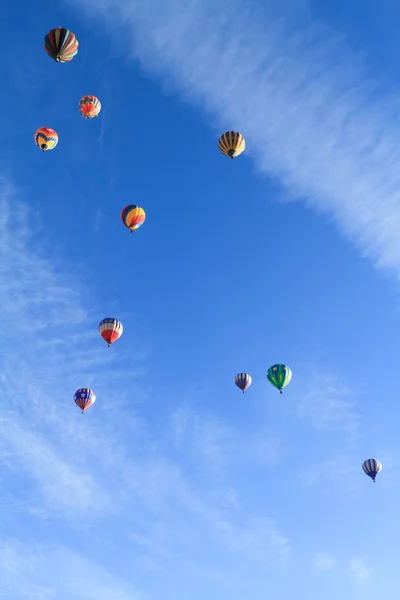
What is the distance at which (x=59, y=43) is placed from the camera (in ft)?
193

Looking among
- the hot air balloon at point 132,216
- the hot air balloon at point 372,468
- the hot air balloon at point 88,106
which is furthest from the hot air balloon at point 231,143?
the hot air balloon at point 372,468

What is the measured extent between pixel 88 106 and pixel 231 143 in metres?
15.1

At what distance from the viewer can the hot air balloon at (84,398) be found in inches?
2603

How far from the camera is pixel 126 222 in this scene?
218ft

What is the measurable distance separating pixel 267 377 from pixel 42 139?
3358 cm

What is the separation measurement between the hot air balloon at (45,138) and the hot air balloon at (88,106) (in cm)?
390

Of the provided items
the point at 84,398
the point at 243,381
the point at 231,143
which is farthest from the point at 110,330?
the point at 231,143

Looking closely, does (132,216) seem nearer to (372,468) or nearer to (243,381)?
(243,381)

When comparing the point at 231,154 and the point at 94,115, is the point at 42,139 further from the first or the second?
the point at 231,154

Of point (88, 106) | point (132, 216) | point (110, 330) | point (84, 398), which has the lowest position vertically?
point (84, 398)

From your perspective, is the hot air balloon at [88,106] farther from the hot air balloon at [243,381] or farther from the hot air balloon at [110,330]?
the hot air balloon at [243,381]

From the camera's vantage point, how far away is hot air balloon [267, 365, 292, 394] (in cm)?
6562

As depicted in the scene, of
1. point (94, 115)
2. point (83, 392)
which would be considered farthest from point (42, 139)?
point (83, 392)

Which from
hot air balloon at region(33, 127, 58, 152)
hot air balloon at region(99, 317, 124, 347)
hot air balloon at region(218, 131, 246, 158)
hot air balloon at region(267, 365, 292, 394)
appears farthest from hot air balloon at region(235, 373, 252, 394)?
hot air balloon at region(33, 127, 58, 152)
